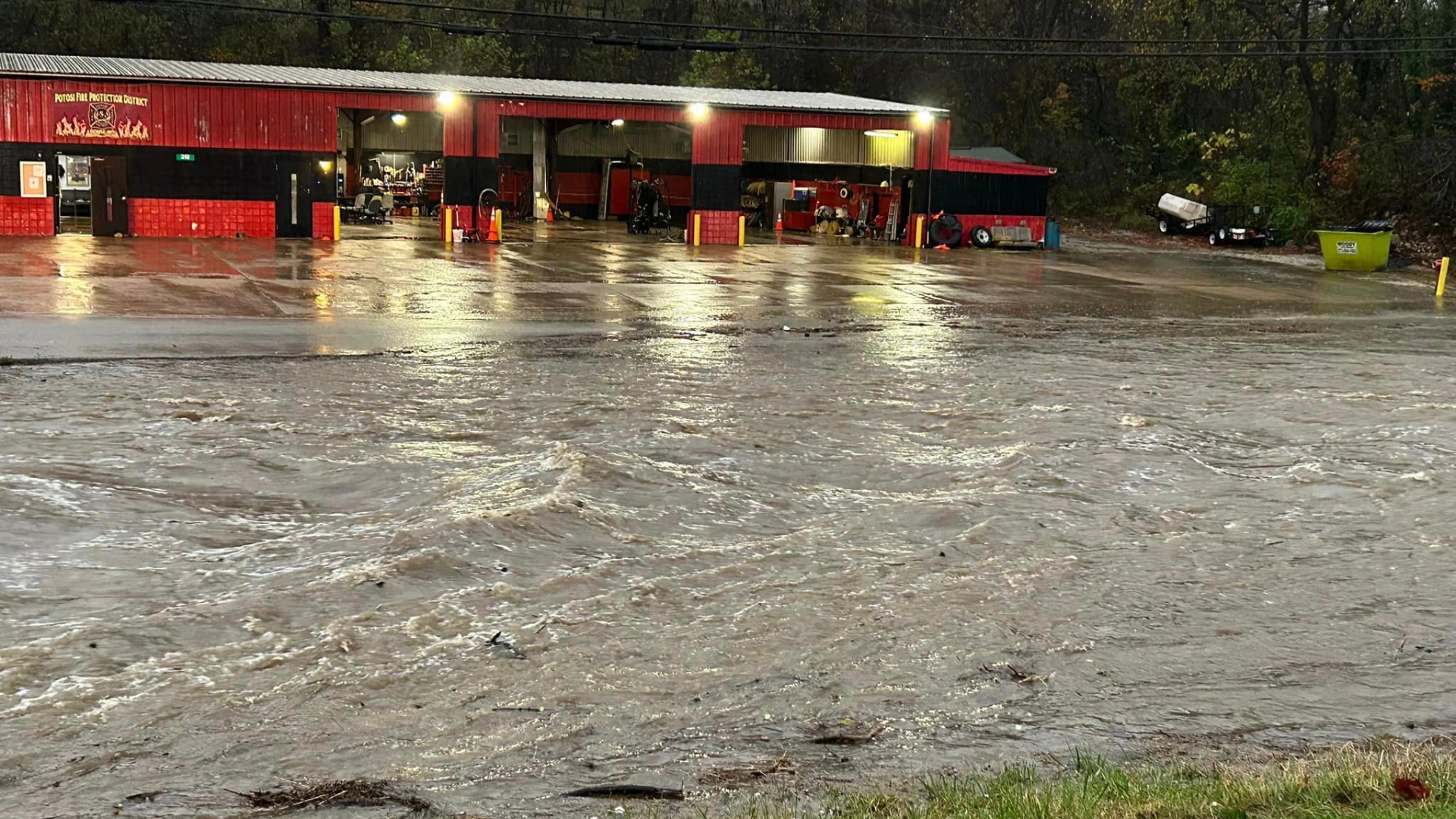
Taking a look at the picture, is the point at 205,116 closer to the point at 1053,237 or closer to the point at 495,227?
the point at 495,227

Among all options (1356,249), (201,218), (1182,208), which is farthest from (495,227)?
(1182,208)

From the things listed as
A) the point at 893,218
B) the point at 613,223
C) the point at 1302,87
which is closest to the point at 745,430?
the point at 893,218

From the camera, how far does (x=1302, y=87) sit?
5978 cm

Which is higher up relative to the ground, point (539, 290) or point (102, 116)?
point (102, 116)

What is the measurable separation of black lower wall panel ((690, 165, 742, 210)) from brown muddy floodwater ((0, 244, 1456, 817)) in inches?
1087

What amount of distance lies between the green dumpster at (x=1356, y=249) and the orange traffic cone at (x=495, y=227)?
75.8 feet

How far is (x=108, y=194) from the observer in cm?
3709

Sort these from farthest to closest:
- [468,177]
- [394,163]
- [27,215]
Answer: [394,163], [468,177], [27,215]

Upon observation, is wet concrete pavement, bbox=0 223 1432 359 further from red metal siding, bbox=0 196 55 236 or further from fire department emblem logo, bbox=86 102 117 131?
fire department emblem logo, bbox=86 102 117 131

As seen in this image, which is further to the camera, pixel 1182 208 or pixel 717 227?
pixel 1182 208

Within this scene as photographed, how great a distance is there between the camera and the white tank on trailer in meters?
52.9

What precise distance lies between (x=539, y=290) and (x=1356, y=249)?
2486cm

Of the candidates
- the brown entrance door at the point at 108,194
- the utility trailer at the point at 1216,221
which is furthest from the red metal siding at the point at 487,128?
the utility trailer at the point at 1216,221

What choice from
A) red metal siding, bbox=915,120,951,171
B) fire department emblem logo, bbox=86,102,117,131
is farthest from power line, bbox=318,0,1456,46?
fire department emblem logo, bbox=86,102,117,131
